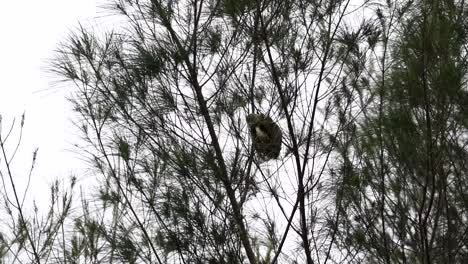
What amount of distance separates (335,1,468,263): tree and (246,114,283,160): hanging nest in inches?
12.4

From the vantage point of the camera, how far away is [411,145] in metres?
2.68

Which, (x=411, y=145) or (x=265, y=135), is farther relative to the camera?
(x=265, y=135)

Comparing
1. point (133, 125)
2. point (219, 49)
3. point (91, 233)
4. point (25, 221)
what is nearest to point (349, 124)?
point (219, 49)

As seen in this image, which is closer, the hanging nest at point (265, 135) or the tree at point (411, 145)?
the tree at point (411, 145)

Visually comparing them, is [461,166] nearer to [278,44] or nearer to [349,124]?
[349,124]

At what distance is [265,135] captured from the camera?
9.59 feet

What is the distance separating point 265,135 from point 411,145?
63 centimetres

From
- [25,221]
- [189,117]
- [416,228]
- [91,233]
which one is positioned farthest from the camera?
[25,221]

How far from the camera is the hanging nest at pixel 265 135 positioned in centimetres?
288

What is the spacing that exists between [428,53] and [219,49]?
98cm

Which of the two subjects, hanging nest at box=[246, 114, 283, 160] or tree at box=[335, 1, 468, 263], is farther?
hanging nest at box=[246, 114, 283, 160]

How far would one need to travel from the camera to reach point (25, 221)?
141 inches

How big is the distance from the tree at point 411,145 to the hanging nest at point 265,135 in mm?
316

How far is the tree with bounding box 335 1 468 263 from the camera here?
254 centimetres
